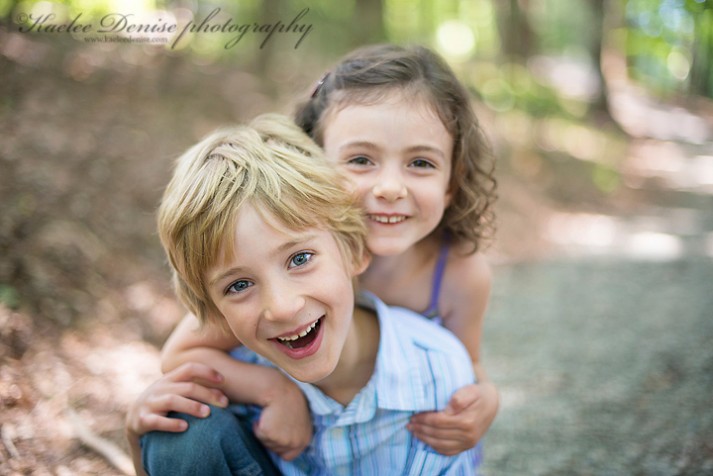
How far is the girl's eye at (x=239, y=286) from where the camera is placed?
1738mm

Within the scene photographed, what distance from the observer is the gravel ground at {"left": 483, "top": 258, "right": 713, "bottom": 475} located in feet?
9.45

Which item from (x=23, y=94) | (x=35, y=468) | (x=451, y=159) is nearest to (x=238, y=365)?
(x=35, y=468)

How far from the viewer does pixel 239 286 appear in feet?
5.73

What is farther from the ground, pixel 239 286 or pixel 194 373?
pixel 239 286

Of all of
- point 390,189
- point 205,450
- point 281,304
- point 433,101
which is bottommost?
point 205,450

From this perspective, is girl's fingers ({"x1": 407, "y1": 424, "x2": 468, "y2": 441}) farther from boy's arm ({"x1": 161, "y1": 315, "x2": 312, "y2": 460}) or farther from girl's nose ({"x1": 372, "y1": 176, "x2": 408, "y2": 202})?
girl's nose ({"x1": 372, "y1": 176, "x2": 408, "y2": 202})

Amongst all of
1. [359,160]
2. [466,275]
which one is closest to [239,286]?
[359,160]

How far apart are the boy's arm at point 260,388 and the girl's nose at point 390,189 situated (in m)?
0.75

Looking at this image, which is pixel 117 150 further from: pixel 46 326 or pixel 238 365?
pixel 238 365

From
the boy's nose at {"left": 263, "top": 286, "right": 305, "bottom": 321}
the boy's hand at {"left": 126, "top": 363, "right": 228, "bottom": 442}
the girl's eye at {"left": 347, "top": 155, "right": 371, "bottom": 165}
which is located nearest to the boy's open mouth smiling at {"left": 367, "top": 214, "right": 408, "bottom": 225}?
the girl's eye at {"left": 347, "top": 155, "right": 371, "bottom": 165}

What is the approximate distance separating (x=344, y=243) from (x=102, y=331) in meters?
2.12

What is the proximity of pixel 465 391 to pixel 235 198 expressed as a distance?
3.62 ft

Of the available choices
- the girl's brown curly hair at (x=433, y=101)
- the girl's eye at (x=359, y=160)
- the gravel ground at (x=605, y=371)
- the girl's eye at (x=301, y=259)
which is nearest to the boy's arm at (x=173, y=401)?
the girl's eye at (x=301, y=259)

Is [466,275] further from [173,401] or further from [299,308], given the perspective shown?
[173,401]
